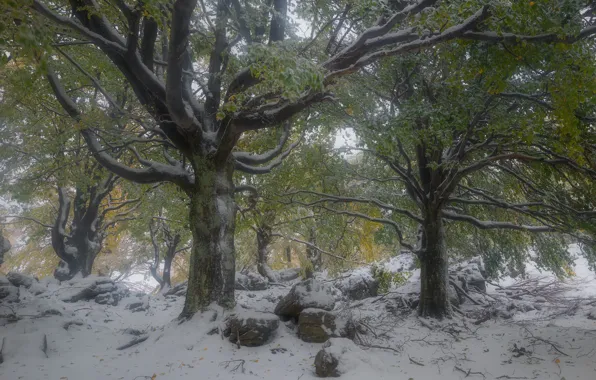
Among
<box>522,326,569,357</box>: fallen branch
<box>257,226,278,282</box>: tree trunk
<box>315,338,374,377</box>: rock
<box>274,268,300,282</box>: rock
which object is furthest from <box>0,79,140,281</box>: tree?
<box>522,326,569,357</box>: fallen branch

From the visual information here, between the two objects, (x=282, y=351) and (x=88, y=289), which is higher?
(x=88, y=289)

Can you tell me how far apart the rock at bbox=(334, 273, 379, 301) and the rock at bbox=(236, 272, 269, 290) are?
2.89 meters

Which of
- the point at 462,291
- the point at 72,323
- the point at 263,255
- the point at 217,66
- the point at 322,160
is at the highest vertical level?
the point at 217,66

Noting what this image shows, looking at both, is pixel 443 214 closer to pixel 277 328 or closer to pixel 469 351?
pixel 469 351

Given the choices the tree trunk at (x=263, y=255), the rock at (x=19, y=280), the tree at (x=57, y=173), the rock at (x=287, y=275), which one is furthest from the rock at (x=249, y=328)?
the rock at (x=287, y=275)

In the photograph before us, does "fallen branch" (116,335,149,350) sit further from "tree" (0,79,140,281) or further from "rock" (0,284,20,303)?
"tree" (0,79,140,281)

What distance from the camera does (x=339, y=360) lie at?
411 cm

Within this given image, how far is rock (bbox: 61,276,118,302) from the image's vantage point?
28.9ft

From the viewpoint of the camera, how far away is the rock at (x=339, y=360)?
403 centimetres

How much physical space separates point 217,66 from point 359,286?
8609 mm

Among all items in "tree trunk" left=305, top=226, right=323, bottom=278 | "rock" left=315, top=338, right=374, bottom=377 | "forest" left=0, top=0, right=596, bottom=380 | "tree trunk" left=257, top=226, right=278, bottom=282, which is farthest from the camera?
"tree trunk" left=257, top=226, right=278, bottom=282

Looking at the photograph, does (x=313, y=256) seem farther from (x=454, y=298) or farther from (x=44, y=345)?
(x=44, y=345)

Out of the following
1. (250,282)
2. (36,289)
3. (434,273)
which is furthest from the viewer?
(250,282)

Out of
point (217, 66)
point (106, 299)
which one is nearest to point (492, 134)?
point (217, 66)
